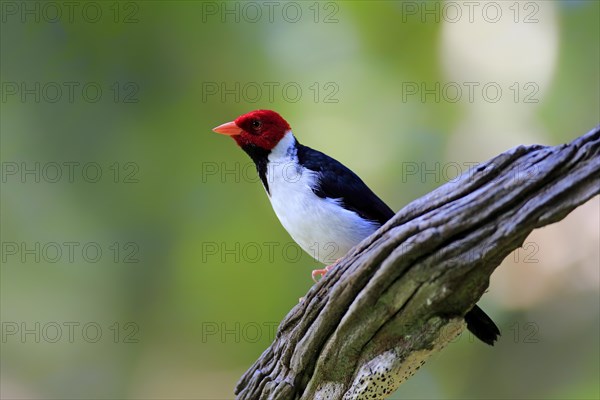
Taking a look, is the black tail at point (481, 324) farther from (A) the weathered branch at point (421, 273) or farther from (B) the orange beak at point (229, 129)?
(B) the orange beak at point (229, 129)

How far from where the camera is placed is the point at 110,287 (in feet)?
18.4

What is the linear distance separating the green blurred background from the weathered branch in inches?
83.5

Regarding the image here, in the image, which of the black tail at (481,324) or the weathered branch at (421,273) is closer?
the weathered branch at (421,273)

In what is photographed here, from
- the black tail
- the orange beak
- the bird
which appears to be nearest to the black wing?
the bird

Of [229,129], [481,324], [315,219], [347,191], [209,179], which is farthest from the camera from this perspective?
[209,179]

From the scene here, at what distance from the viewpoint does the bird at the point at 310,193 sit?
4.09 m

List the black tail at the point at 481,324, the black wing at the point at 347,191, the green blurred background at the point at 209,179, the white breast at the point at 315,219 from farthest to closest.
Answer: the green blurred background at the point at 209,179, the black wing at the point at 347,191, the white breast at the point at 315,219, the black tail at the point at 481,324

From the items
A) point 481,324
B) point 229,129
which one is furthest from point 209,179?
point 481,324

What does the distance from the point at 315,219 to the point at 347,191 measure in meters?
0.28

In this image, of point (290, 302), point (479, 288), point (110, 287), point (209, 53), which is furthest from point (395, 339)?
point (209, 53)

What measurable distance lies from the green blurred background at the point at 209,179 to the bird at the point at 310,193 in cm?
124

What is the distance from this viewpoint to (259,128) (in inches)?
175

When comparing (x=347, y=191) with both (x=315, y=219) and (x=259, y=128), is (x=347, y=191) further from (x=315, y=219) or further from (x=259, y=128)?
(x=259, y=128)

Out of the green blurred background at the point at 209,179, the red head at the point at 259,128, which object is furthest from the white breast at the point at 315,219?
the green blurred background at the point at 209,179
